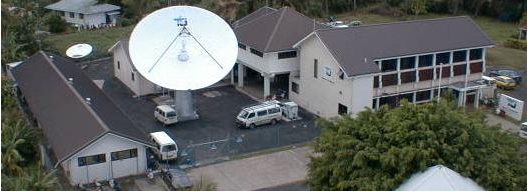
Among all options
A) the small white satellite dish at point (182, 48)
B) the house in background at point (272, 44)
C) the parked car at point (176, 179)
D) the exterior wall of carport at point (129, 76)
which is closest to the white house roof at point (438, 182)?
the parked car at point (176, 179)

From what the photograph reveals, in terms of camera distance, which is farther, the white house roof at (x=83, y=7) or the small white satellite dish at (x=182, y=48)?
the white house roof at (x=83, y=7)

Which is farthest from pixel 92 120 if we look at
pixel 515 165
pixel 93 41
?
pixel 93 41

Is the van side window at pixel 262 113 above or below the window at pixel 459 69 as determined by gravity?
below

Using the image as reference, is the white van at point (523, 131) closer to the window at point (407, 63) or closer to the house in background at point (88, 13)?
the window at point (407, 63)

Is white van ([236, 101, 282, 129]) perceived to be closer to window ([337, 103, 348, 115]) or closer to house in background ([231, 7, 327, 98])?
window ([337, 103, 348, 115])

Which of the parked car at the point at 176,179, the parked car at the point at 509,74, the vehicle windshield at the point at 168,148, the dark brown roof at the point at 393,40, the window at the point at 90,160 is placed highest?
the dark brown roof at the point at 393,40

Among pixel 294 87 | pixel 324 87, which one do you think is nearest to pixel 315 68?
pixel 324 87

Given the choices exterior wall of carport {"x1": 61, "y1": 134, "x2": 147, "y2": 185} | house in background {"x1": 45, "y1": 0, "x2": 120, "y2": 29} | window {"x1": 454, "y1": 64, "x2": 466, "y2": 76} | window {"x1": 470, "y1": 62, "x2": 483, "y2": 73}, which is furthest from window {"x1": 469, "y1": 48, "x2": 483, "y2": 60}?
house in background {"x1": 45, "y1": 0, "x2": 120, "y2": 29}
